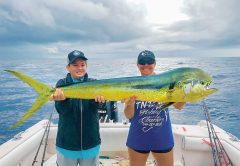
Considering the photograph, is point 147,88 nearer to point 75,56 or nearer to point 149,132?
point 149,132

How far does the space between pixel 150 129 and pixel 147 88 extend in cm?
81

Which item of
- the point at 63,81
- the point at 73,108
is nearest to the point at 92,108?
the point at 73,108

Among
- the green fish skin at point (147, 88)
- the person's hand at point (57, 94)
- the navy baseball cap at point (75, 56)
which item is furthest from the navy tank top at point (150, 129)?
the person's hand at point (57, 94)

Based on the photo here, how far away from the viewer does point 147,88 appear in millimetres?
2365

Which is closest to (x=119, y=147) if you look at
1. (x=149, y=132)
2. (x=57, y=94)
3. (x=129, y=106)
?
(x=149, y=132)

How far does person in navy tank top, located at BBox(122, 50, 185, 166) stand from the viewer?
2990 mm

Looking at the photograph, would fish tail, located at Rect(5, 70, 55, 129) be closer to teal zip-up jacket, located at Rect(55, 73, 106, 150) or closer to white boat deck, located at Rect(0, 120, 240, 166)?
teal zip-up jacket, located at Rect(55, 73, 106, 150)

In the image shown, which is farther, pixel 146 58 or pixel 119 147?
pixel 119 147

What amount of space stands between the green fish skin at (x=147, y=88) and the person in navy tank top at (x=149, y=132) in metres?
0.61

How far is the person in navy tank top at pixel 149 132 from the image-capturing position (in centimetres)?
299

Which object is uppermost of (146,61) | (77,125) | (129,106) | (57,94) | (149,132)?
Result: (146,61)

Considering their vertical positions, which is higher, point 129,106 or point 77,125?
point 129,106

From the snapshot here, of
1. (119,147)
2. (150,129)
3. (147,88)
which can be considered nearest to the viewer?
(147,88)

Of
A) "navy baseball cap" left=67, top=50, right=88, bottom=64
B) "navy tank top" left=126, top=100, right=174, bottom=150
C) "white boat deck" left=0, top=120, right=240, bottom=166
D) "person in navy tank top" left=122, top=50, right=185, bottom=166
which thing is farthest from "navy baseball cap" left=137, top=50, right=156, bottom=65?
"white boat deck" left=0, top=120, right=240, bottom=166
